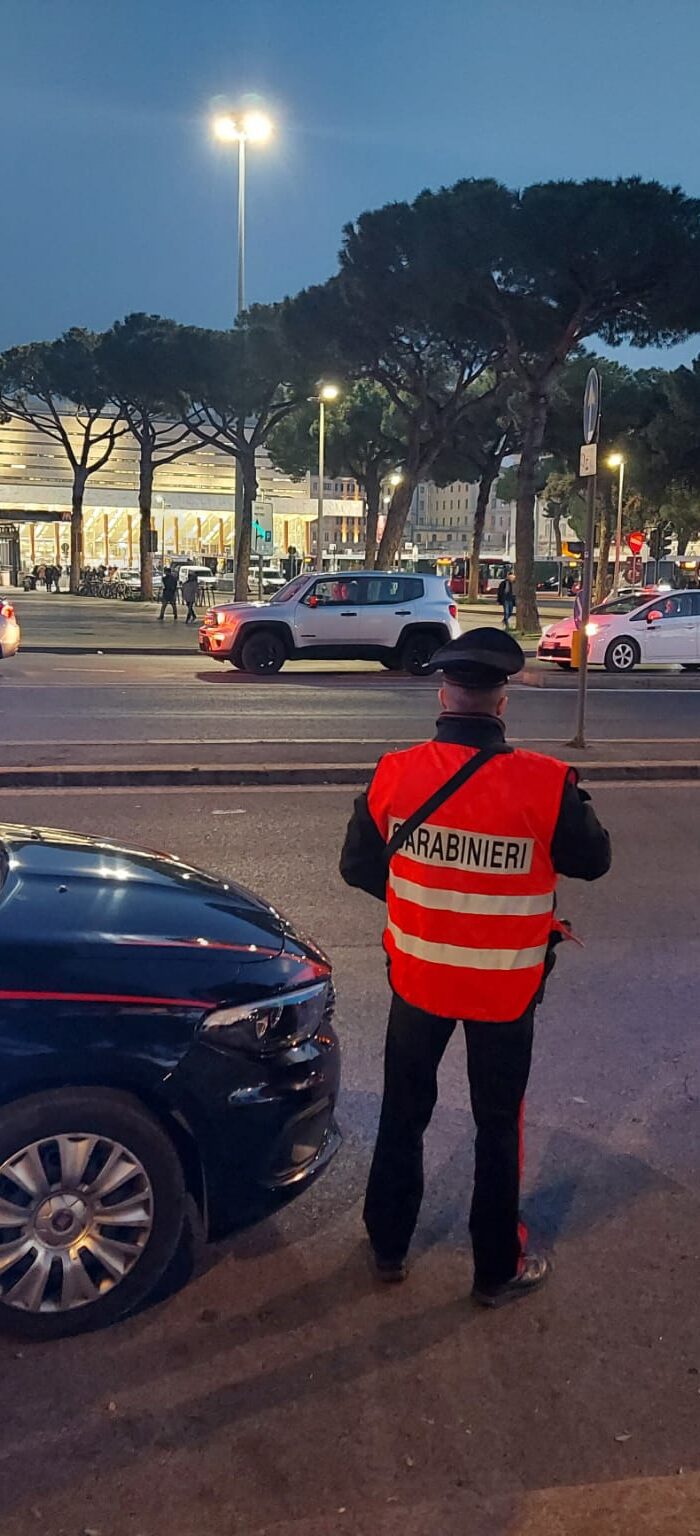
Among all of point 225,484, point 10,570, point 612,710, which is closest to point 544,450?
point 612,710

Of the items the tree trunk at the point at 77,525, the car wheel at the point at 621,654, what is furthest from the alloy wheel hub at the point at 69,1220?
the tree trunk at the point at 77,525

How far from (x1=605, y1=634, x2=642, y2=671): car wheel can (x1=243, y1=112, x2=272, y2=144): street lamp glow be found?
766 inches

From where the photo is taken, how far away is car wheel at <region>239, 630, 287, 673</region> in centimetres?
1930

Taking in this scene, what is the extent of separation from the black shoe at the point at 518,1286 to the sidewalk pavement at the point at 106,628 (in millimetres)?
21466

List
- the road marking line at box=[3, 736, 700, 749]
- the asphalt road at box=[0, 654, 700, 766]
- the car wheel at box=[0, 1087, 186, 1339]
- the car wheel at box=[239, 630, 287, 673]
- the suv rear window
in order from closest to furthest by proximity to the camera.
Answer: the car wheel at box=[0, 1087, 186, 1339], the asphalt road at box=[0, 654, 700, 766], the road marking line at box=[3, 736, 700, 749], the car wheel at box=[239, 630, 287, 673], the suv rear window

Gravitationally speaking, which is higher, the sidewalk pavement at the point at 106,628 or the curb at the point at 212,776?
the curb at the point at 212,776

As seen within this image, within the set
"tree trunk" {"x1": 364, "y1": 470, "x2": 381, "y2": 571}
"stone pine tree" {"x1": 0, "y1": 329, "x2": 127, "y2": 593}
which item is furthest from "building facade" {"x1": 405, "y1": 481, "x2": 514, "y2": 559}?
"stone pine tree" {"x1": 0, "y1": 329, "x2": 127, "y2": 593}

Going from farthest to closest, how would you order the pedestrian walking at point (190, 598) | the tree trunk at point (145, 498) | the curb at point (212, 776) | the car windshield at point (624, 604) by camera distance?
the tree trunk at point (145, 498), the pedestrian walking at point (190, 598), the car windshield at point (624, 604), the curb at point (212, 776)

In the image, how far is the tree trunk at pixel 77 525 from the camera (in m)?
49.4

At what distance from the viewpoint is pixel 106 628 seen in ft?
105

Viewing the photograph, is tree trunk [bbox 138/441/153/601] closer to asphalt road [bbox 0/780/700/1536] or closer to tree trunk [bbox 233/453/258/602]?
tree trunk [bbox 233/453/258/602]

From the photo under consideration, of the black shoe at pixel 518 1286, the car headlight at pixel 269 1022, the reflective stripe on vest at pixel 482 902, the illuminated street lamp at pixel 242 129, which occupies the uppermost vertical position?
the illuminated street lamp at pixel 242 129

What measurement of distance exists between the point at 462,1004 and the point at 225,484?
295 feet

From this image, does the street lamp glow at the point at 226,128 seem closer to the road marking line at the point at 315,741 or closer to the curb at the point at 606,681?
the curb at the point at 606,681
